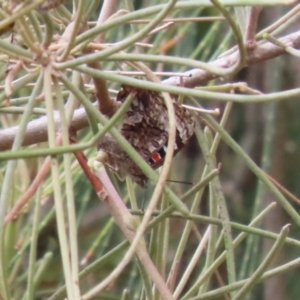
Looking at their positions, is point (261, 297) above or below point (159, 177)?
below

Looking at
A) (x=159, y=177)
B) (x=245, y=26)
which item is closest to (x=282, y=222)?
(x=245, y=26)

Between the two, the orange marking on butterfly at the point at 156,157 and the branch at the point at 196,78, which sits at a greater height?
the branch at the point at 196,78

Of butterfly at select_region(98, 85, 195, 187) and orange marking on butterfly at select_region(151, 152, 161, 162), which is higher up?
butterfly at select_region(98, 85, 195, 187)

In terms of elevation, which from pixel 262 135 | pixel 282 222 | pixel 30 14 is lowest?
pixel 282 222

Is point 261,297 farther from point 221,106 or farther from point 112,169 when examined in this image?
point 112,169

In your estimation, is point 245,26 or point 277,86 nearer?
point 245,26

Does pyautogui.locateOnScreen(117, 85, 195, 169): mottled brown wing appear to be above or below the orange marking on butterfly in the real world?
above

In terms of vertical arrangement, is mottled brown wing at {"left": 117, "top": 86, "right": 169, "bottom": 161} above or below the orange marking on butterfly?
above

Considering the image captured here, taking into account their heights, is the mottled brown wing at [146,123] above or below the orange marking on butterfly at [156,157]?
above
